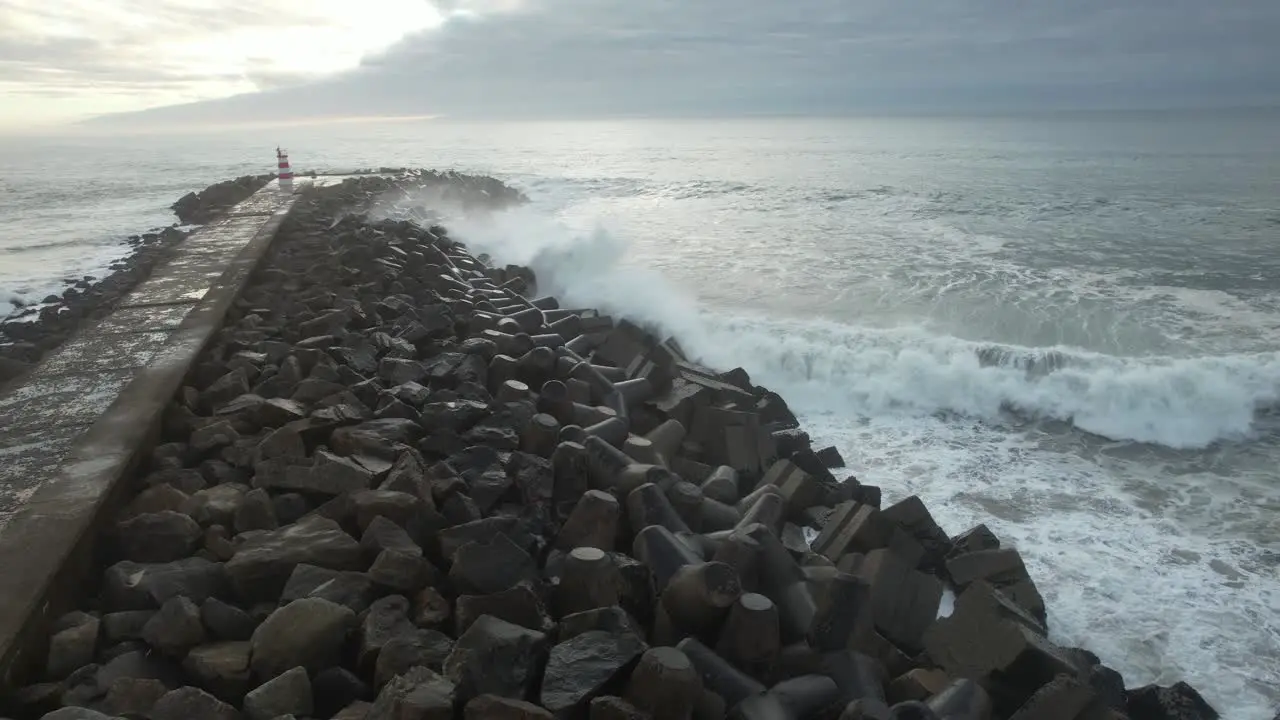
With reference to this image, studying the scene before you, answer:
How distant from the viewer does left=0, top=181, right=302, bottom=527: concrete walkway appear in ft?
11.0

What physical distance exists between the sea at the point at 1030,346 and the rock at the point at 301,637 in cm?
323

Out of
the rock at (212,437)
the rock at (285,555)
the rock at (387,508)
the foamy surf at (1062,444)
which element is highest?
the rock at (212,437)

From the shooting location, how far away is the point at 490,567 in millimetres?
2682

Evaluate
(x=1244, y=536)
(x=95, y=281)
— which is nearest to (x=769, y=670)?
(x=1244, y=536)

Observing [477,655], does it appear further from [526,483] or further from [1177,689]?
[1177,689]

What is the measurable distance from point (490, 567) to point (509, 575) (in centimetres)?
7

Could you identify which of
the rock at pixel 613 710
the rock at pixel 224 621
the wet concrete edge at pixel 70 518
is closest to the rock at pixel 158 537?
the wet concrete edge at pixel 70 518

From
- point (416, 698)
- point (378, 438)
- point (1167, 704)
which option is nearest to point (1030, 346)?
point (1167, 704)

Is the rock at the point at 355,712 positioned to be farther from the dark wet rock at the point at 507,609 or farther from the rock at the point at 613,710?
the rock at the point at 613,710

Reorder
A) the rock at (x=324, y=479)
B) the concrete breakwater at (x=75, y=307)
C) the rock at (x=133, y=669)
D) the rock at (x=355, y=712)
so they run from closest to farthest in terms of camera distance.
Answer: the rock at (x=355, y=712) → the rock at (x=133, y=669) → the rock at (x=324, y=479) → the concrete breakwater at (x=75, y=307)

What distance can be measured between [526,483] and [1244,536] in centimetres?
431

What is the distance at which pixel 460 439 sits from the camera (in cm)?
375

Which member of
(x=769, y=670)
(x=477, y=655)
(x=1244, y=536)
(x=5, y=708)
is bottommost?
(x=1244, y=536)

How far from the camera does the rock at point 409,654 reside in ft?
7.38
